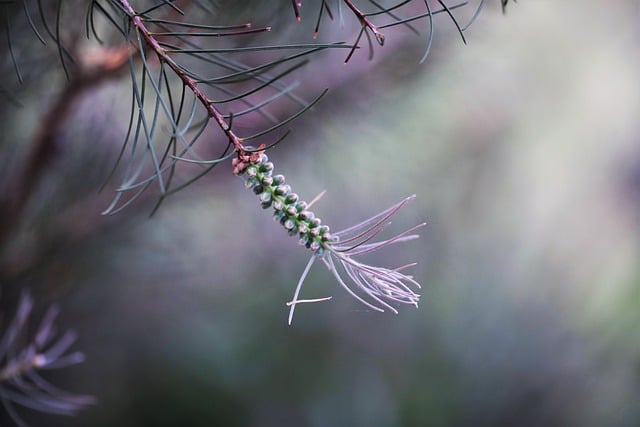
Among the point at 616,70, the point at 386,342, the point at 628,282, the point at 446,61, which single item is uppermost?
Answer: the point at 616,70

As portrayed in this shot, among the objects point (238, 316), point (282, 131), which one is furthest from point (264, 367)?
point (282, 131)

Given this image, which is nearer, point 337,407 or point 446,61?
point 446,61

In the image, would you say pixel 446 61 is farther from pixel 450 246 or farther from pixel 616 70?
pixel 616 70

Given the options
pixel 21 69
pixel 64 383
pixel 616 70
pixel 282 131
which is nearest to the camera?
pixel 21 69

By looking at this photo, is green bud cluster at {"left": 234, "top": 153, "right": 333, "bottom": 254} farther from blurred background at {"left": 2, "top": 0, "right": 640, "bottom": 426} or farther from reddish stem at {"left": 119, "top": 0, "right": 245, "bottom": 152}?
blurred background at {"left": 2, "top": 0, "right": 640, "bottom": 426}

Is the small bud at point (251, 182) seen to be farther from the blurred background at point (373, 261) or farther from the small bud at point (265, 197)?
the blurred background at point (373, 261)
